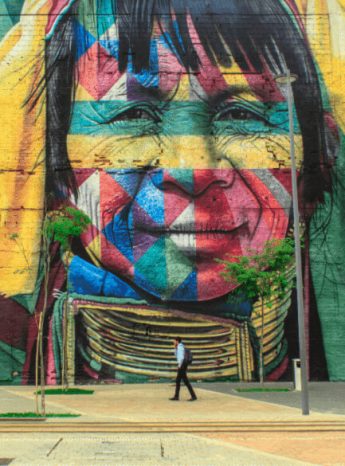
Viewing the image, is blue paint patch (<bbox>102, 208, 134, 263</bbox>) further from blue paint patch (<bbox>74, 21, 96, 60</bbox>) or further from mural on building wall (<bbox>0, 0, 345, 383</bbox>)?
blue paint patch (<bbox>74, 21, 96, 60</bbox>)

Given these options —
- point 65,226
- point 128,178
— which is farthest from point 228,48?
point 65,226

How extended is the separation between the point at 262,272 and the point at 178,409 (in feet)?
18.7

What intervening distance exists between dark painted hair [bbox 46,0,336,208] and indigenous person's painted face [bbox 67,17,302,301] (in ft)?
1.06

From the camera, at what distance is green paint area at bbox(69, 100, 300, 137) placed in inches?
837

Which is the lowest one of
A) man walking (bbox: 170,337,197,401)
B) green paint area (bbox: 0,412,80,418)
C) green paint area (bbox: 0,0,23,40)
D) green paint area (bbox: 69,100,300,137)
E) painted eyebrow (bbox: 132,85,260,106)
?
green paint area (bbox: 0,412,80,418)

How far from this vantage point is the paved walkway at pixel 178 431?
8594 millimetres

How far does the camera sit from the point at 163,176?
69.1 feet

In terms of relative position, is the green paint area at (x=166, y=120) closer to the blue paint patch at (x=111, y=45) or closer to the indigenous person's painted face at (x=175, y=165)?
the indigenous person's painted face at (x=175, y=165)

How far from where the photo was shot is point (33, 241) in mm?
20500

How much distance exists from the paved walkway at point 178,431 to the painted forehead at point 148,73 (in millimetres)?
10181

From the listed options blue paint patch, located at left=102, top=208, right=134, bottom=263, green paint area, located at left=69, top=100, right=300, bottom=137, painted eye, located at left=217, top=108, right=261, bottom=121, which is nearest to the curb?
blue paint patch, located at left=102, top=208, right=134, bottom=263

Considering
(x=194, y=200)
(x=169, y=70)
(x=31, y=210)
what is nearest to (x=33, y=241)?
(x=31, y=210)

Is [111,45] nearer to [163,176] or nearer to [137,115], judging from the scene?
[137,115]

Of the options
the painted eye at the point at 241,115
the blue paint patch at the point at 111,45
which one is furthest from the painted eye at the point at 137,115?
the painted eye at the point at 241,115
